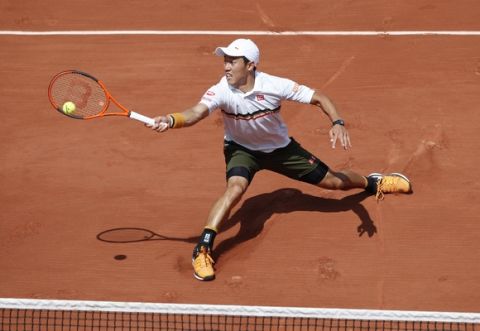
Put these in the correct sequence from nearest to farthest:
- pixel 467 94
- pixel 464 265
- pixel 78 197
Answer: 1. pixel 464 265
2. pixel 78 197
3. pixel 467 94

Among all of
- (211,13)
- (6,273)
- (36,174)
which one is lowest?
(6,273)

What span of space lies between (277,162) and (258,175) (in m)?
1.25

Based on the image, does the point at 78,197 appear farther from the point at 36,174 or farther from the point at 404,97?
the point at 404,97

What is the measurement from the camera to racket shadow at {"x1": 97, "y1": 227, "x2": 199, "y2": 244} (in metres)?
9.28

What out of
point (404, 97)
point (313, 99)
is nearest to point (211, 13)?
point (404, 97)

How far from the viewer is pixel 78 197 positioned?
396 inches

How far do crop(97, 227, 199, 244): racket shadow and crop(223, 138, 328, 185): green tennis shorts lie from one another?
875mm

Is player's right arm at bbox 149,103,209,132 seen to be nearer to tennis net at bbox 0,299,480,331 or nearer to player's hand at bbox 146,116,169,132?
player's hand at bbox 146,116,169,132

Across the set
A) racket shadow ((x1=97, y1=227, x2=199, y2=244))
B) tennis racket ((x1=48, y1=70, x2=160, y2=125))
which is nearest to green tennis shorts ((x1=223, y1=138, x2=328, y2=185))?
racket shadow ((x1=97, y1=227, x2=199, y2=244))

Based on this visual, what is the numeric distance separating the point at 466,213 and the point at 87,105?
13.1ft

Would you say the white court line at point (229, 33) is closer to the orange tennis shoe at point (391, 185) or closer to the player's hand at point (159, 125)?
the orange tennis shoe at point (391, 185)

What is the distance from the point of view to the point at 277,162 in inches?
362

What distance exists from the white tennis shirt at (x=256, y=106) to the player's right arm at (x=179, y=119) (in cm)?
10

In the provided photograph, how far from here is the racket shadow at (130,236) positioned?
30.5ft
